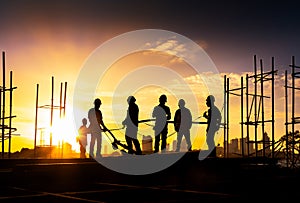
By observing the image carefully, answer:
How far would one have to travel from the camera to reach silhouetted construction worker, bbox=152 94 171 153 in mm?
16359

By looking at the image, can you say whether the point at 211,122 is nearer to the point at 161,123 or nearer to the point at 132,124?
the point at 161,123

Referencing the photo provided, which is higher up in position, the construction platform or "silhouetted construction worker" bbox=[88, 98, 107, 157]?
"silhouetted construction worker" bbox=[88, 98, 107, 157]

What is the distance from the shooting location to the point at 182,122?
1745 cm

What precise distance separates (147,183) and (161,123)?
453cm

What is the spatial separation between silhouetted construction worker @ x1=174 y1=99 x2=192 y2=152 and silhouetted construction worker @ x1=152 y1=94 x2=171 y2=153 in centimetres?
95

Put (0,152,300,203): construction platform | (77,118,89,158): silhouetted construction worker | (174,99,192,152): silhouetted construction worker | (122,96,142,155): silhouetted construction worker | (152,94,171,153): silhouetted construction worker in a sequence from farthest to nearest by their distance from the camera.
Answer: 1. (77,118,89,158): silhouetted construction worker
2. (174,99,192,152): silhouetted construction worker
3. (152,94,171,153): silhouetted construction worker
4. (122,96,142,155): silhouetted construction worker
5. (0,152,300,203): construction platform

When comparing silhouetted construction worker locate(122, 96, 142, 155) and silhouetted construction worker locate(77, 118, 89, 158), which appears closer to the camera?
silhouetted construction worker locate(122, 96, 142, 155)

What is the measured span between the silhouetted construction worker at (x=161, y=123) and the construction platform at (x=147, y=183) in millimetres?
2316

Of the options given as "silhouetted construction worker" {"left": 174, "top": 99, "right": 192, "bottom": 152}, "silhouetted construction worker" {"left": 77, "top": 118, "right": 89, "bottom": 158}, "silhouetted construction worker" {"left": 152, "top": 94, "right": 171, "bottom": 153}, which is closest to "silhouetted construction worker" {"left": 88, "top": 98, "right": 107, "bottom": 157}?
"silhouetted construction worker" {"left": 77, "top": 118, "right": 89, "bottom": 158}

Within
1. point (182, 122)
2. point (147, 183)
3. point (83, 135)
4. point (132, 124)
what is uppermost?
point (182, 122)

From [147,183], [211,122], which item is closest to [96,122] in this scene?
[211,122]

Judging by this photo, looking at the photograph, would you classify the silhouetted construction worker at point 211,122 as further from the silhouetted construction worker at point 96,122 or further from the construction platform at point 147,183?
the silhouetted construction worker at point 96,122

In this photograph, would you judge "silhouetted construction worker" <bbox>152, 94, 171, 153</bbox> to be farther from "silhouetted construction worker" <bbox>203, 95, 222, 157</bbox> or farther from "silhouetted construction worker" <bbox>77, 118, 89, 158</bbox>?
"silhouetted construction worker" <bbox>77, 118, 89, 158</bbox>

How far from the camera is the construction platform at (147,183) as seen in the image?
8156mm
